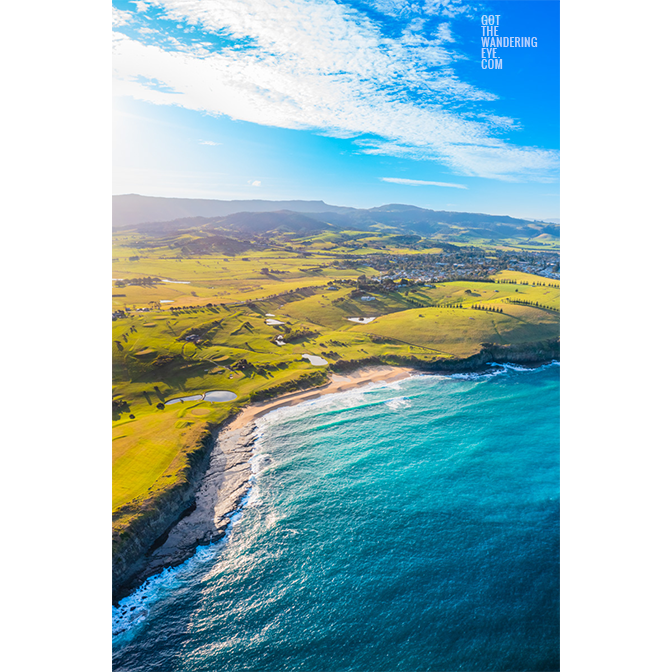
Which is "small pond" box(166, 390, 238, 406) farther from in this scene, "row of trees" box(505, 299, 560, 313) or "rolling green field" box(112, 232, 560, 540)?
"row of trees" box(505, 299, 560, 313)

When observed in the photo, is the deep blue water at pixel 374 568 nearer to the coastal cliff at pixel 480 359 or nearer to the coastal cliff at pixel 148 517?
the coastal cliff at pixel 148 517

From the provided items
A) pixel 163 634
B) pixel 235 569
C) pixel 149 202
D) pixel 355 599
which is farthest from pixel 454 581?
pixel 149 202

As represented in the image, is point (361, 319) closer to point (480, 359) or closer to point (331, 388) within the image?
point (480, 359)

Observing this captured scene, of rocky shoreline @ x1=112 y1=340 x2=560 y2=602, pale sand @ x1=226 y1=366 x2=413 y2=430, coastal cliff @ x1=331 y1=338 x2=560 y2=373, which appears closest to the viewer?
rocky shoreline @ x1=112 y1=340 x2=560 y2=602

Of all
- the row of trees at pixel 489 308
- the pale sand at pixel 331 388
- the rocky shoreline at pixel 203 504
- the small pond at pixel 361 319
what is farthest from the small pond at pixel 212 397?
the row of trees at pixel 489 308

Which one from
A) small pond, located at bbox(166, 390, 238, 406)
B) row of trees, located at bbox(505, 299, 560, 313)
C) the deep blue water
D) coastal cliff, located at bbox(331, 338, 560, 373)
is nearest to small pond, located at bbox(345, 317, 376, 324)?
coastal cliff, located at bbox(331, 338, 560, 373)

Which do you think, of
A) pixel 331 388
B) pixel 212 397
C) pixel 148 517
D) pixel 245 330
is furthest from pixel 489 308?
pixel 148 517

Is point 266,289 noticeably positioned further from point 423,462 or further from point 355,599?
point 355,599
